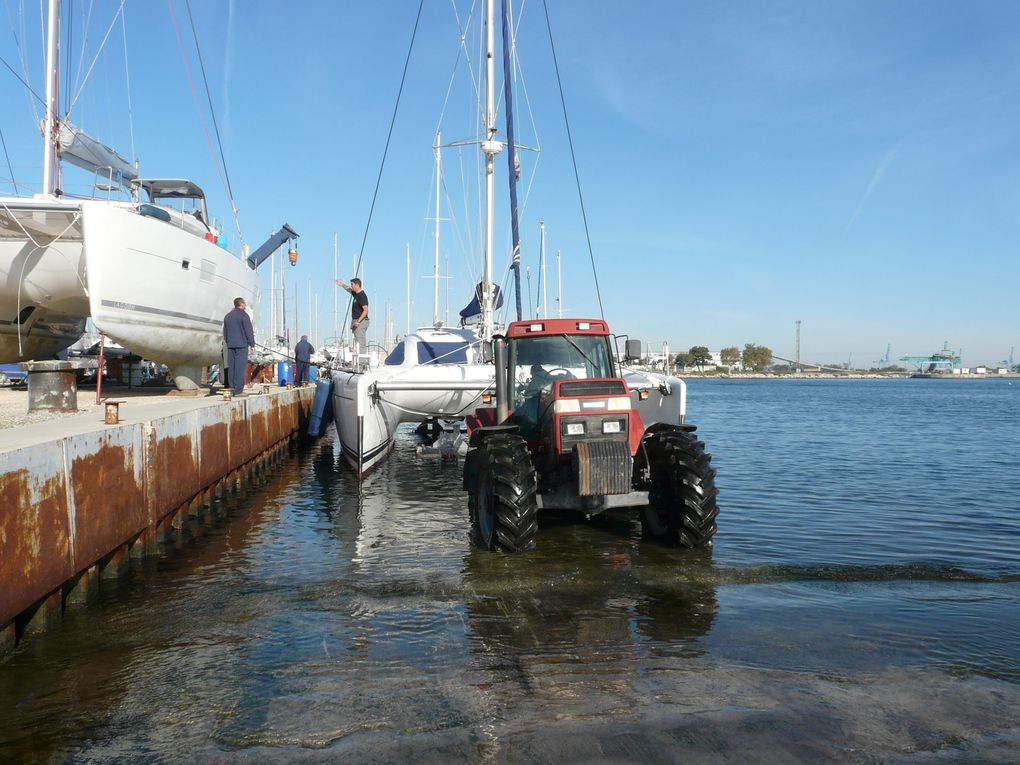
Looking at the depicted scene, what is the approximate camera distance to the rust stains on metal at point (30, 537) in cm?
423

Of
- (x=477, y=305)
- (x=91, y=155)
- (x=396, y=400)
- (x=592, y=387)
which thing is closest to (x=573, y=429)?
(x=592, y=387)

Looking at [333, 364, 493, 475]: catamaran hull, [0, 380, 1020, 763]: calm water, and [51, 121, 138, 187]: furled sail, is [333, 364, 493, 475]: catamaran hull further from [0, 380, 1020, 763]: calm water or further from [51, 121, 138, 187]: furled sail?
[51, 121, 138, 187]: furled sail

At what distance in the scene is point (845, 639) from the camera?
15.6ft

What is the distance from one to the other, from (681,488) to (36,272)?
1152 centimetres

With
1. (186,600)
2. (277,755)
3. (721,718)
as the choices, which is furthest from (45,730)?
(721,718)

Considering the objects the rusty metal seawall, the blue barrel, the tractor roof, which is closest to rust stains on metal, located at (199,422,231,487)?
the rusty metal seawall

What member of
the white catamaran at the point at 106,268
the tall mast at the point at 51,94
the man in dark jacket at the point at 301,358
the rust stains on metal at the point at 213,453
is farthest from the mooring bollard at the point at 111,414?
the man in dark jacket at the point at 301,358

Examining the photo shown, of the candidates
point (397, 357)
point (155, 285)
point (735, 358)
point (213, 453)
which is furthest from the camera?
point (735, 358)

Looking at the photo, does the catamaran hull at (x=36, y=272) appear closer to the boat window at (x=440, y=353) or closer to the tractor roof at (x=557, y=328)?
the boat window at (x=440, y=353)

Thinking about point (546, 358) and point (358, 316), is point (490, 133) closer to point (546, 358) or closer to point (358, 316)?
point (358, 316)

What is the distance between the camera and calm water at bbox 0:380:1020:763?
3416mm

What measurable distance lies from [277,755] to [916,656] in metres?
3.59

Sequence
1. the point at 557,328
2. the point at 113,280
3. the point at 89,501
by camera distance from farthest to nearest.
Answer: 1. the point at 113,280
2. the point at 557,328
3. the point at 89,501

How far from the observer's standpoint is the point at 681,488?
6672mm
